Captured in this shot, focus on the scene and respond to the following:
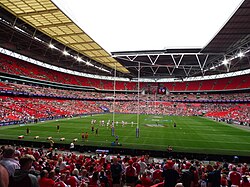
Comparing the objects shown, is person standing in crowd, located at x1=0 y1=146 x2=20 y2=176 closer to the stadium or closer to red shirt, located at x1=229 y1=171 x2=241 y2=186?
red shirt, located at x1=229 y1=171 x2=241 y2=186

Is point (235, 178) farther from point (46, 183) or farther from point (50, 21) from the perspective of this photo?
point (50, 21)

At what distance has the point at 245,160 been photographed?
648 inches

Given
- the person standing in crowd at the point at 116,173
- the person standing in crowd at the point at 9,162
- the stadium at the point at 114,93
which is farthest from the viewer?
the stadium at the point at 114,93

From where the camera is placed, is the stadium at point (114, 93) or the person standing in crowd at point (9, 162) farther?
the stadium at point (114, 93)

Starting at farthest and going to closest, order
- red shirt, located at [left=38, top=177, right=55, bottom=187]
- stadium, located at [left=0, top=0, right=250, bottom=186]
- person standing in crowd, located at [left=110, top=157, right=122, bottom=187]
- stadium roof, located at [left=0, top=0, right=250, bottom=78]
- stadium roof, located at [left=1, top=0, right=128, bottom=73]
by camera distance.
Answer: stadium roof, located at [left=0, top=0, right=250, bottom=78] < stadium roof, located at [left=1, top=0, right=128, bottom=73] < stadium, located at [left=0, top=0, right=250, bottom=186] < person standing in crowd, located at [left=110, top=157, right=122, bottom=187] < red shirt, located at [left=38, top=177, right=55, bottom=187]

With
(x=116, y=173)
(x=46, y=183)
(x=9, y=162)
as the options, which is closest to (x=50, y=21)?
(x=116, y=173)

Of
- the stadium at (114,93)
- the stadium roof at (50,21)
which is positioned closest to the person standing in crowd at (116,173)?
the stadium at (114,93)

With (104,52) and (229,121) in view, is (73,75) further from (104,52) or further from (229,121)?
(229,121)

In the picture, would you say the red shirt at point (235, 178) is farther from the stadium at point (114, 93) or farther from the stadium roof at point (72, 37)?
the stadium roof at point (72, 37)

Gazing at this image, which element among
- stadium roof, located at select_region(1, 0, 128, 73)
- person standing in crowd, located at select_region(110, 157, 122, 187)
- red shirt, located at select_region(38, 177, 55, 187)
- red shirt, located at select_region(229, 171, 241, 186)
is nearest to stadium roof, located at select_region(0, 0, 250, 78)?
stadium roof, located at select_region(1, 0, 128, 73)

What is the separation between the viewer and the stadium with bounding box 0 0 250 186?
883 inches

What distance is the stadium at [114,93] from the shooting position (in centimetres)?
2244

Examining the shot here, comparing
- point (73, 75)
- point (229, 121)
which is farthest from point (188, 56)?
point (73, 75)

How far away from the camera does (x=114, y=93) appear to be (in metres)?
27.0
